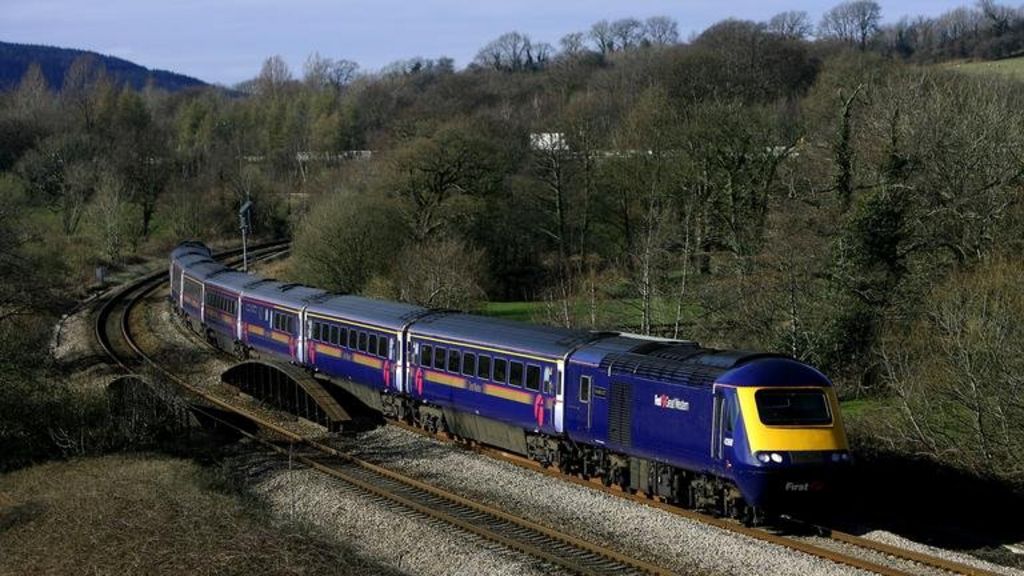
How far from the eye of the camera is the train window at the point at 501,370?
76.9 feet

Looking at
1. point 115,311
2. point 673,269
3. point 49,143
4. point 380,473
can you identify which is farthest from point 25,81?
point 380,473

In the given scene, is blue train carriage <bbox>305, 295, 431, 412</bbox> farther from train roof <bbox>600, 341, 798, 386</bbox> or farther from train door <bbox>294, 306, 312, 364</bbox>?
train roof <bbox>600, 341, 798, 386</bbox>

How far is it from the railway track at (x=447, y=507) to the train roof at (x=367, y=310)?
143 inches

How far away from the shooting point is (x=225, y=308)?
38.8 m

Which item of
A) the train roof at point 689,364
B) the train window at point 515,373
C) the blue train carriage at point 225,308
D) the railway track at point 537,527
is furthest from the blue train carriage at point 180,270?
the train roof at point 689,364

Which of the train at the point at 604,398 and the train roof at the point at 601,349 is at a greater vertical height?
the train roof at the point at 601,349

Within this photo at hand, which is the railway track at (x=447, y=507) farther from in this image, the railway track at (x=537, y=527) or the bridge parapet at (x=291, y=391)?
the bridge parapet at (x=291, y=391)

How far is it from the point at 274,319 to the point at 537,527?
18056 millimetres

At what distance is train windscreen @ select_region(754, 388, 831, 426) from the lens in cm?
1759

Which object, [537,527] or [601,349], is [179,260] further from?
[537,527]

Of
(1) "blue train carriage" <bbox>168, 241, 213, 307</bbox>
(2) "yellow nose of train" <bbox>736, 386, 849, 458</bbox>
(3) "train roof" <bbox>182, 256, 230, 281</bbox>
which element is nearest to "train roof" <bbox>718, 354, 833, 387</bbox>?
(2) "yellow nose of train" <bbox>736, 386, 849, 458</bbox>

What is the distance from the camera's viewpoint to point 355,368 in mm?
29344

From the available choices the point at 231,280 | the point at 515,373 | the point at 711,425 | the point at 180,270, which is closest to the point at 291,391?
the point at 515,373

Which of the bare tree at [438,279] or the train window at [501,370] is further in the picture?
the bare tree at [438,279]
